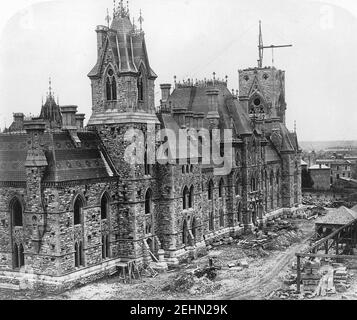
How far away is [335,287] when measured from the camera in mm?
35719

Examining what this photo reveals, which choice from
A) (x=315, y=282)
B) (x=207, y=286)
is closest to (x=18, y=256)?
(x=207, y=286)

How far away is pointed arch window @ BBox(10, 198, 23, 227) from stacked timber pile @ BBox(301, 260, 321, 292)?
62.3 feet

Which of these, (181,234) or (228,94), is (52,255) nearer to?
(181,234)

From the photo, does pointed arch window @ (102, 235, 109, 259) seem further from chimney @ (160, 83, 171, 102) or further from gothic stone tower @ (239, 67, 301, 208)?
gothic stone tower @ (239, 67, 301, 208)

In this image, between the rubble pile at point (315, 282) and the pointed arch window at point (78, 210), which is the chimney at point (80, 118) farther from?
the rubble pile at point (315, 282)

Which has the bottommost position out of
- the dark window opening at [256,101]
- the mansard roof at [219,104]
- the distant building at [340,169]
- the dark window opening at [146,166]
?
the distant building at [340,169]

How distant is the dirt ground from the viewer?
34.0 m

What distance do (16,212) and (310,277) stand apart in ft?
65.3

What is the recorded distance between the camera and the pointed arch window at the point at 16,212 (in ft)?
120

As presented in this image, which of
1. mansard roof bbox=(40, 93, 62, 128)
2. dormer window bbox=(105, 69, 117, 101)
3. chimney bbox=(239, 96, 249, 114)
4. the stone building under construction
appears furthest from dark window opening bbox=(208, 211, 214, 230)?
mansard roof bbox=(40, 93, 62, 128)

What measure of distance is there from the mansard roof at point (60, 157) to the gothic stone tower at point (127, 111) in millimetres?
1417

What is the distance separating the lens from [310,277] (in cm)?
3697

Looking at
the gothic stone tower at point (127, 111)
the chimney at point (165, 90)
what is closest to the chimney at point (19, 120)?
the chimney at point (165, 90)

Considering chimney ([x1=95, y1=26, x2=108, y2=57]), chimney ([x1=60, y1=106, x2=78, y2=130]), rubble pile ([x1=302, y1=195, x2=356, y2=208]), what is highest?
chimney ([x1=95, y1=26, x2=108, y2=57])
